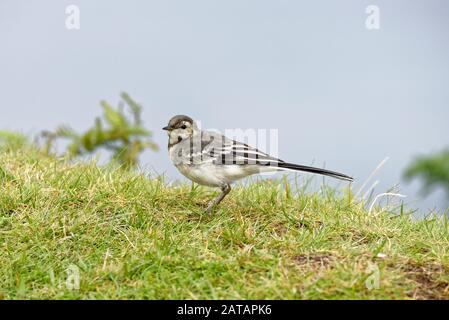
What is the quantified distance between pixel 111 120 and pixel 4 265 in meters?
4.72

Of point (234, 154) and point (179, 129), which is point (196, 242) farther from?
point (179, 129)

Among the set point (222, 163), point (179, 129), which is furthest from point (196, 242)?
point (179, 129)

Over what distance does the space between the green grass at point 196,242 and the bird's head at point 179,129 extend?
0.64 metres

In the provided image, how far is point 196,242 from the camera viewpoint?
6.94m

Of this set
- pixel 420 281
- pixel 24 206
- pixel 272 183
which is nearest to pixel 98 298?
pixel 24 206

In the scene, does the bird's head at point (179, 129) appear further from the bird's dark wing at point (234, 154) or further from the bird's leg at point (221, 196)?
the bird's leg at point (221, 196)

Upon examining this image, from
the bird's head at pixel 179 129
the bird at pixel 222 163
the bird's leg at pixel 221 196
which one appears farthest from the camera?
the bird's head at pixel 179 129

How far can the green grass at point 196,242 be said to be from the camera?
19.9ft

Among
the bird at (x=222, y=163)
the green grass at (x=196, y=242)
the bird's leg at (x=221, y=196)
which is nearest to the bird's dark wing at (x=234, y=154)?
Result: the bird at (x=222, y=163)

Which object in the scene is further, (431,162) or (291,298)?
(431,162)

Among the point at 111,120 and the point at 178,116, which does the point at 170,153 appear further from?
the point at 111,120

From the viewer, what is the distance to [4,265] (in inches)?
264

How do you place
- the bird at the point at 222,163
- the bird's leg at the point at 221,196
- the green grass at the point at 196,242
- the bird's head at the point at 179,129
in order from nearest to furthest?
the green grass at the point at 196,242 < the bird at the point at 222,163 < the bird's leg at the point at 221,196 < the bird's head at the point at 179,129

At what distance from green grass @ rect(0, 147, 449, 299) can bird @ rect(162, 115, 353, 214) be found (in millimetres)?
374
